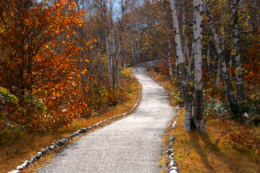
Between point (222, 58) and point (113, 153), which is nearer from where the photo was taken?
point (113, 153)

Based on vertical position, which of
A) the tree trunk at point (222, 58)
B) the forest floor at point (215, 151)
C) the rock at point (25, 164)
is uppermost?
the tree trunk at point (222, 58)

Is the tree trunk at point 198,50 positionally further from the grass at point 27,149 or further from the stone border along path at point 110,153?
the grass at point 27,149

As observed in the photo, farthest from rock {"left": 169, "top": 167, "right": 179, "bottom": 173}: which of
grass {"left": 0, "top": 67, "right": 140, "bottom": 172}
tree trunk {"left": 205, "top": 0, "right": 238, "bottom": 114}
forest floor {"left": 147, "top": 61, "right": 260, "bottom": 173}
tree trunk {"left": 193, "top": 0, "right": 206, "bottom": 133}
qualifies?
tree trunk {"left": 205, "top": 0, "right": 238, "bottom": 114}

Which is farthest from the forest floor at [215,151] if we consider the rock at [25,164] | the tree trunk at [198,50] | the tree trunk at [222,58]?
the rock at [25,164]

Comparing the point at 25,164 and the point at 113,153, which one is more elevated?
the point at 25,164

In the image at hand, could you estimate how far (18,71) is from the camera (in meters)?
8.57

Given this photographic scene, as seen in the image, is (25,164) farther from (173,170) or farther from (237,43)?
(237,43)

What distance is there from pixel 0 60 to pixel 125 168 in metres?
6.28

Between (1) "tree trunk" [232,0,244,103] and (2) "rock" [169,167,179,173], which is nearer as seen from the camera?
(2) "rock" [169,167,179,173]

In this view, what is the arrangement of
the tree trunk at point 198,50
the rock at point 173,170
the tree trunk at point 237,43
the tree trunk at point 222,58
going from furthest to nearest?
the tree trunk at point 237,43 < the tree trunk at point 222,58 < the tree trunk at point 198,50 < the rock at point 173,170

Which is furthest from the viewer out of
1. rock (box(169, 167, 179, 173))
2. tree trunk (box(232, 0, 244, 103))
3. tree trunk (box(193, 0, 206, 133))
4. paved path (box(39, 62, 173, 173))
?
tree trunk (box(232, 0, 244, 103))

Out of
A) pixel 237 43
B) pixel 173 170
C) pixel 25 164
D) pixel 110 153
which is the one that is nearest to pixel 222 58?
pixel 237 43

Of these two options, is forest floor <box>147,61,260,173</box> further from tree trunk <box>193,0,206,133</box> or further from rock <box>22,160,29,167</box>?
rock <box>22,160,29,167</box>

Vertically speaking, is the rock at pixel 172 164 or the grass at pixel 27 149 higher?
the grass at pixel 27 149
